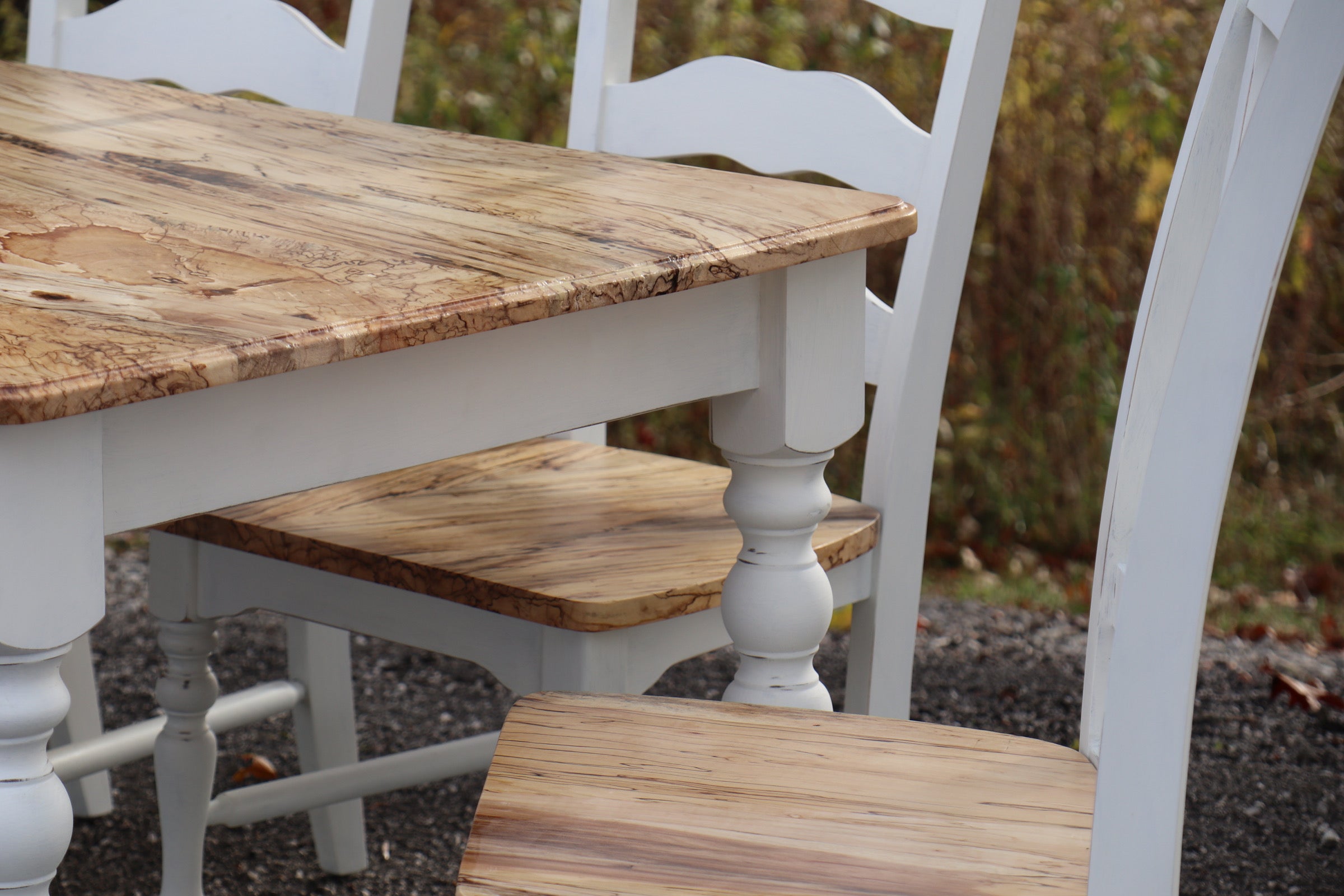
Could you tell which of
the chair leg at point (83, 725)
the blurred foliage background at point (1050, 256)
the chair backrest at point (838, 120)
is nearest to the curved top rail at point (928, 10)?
the chair backrest at point (838, 120)

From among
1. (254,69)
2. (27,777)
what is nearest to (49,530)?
(27,777)

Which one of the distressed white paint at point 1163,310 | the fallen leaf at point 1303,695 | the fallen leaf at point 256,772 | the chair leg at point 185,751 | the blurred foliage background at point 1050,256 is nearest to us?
the distressed white paint at point 1163,310

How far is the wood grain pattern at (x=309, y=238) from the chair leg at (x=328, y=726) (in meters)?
0.67

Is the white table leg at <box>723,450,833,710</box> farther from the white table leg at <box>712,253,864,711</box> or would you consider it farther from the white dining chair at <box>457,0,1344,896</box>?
the white dining chair at <box>457,0,1344,896</box>

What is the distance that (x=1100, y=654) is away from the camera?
0.95 m

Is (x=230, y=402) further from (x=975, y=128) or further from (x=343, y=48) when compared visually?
(x=343, y=48)

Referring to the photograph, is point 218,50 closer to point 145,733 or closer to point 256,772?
point 145,733

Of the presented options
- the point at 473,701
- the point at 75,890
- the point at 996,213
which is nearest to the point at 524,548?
the point at 75,890

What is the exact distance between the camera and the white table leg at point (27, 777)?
785mm

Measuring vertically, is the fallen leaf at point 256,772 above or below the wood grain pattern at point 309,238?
below

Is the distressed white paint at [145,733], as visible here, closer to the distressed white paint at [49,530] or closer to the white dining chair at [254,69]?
the white dining chair at [254,69]

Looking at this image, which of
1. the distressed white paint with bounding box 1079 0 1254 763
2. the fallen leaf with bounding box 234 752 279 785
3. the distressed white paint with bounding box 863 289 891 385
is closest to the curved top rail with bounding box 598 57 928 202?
the distressed white paint with bounding box 863 289 891 385

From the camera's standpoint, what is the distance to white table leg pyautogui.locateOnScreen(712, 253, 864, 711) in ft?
3.75

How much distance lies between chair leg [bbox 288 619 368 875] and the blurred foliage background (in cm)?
175
